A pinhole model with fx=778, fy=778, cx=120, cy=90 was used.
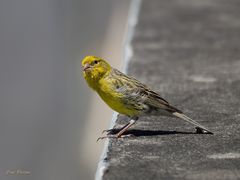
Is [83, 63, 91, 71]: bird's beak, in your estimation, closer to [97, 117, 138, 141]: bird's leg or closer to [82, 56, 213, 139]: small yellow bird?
[82, 56, 213, 139]: small yellow bird

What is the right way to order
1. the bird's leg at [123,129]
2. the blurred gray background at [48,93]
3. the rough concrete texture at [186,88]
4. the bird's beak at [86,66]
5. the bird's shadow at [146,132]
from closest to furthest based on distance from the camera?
the rough concrete texture at [186,88] → the bird's leg at [123,129] → the bird's shadow at [146,132] → the bird's beak at [86,66] → the blurred gray background at [48,93]

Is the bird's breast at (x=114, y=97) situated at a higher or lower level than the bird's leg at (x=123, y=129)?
higher

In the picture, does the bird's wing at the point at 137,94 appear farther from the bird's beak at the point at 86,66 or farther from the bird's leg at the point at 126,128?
the bird's beak at the point at 86,66

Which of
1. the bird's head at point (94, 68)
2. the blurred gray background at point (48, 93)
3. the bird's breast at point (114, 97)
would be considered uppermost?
the bird's head at point (94, 68)

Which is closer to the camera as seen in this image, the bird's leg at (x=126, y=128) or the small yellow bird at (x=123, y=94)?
the bird's leg at (x=126, y=128)

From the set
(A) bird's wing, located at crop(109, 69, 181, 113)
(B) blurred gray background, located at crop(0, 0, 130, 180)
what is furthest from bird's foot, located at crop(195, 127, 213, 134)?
(B) blurred gray background, located at crop(0, 0, 130, 180)

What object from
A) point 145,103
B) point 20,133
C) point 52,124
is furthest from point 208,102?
point 52,124

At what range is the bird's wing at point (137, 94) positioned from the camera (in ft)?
20.7

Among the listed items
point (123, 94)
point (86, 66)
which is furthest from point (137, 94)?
point (86, 66)

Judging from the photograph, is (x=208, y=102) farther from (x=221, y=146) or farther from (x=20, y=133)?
(x=20, y=133)

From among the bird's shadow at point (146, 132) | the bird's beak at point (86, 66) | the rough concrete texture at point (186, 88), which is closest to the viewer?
the rough concrete texture at point (186, 88)

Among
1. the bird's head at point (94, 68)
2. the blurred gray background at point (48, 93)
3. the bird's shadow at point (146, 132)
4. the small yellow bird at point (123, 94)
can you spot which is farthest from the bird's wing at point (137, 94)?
the blurred gray background at point (48, 93)

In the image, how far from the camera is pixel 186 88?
25.6ft

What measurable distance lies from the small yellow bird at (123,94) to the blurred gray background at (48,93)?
19.7ft
